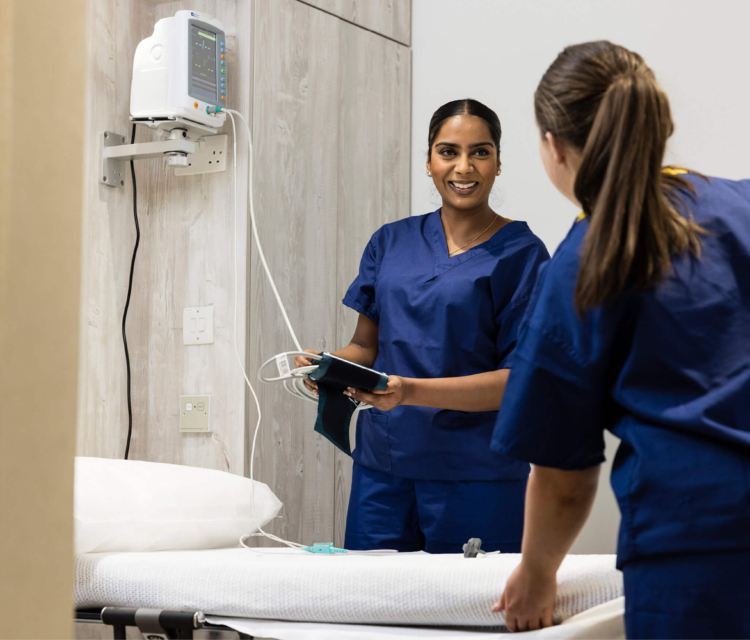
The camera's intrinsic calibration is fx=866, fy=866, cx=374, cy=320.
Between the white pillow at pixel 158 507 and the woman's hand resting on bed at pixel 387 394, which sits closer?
the white pillow at pixel 158 507

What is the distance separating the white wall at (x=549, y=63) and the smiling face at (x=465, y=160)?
0.54 meters

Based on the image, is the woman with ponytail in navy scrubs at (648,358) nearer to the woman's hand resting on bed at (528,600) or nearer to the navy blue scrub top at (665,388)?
the navy blue scrub top at (665,388)

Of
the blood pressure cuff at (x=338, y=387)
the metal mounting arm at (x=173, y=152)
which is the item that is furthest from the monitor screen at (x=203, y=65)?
the blood pressure cuff at (x=338, y=387)

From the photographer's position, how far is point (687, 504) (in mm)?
853

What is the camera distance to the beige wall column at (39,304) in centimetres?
54

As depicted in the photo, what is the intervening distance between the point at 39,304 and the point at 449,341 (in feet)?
4.29

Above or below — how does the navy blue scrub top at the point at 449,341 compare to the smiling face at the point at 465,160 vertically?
below

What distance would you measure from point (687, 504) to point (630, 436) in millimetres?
87

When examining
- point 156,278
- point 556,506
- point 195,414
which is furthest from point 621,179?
point 156,278

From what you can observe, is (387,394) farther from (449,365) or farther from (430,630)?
(430,630)

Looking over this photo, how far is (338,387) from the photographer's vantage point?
63.3 inches

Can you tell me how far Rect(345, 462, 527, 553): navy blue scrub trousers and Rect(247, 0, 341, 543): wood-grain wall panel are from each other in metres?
0.50

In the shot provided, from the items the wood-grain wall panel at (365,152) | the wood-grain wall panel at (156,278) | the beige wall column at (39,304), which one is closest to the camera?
the beige wall column at (39,304)

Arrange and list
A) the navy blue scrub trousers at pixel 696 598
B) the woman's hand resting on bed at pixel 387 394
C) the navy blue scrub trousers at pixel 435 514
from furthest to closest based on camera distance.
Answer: the navy blue scrub trousers at pixel 435 514 → the woman's hand resting on bed at pixel 387 394 → the navy blue scrub trousers at pixel 696 598
